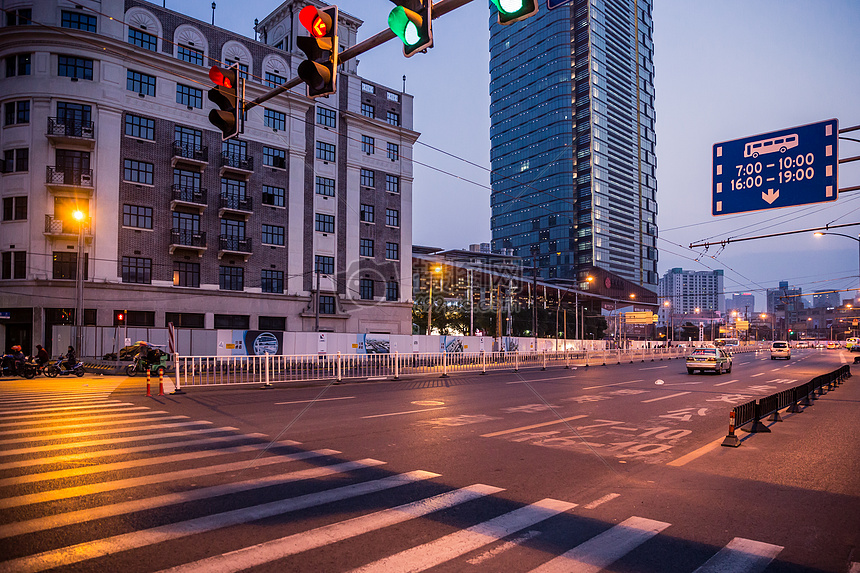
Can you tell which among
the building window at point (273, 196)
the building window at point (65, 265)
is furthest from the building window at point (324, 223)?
the building window at point (65, 265)

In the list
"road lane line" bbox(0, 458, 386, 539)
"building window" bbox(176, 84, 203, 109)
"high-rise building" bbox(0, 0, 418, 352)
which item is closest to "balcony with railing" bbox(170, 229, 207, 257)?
"high-rise building" bbox(0, 0, 418, 352)

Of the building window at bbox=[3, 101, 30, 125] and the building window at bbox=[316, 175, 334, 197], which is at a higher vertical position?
the building window at bbox=[3, 101, 30, 125]

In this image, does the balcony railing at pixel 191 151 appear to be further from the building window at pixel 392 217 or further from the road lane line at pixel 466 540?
the road lane line at pixel 466 540

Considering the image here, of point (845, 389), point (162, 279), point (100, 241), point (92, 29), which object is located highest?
point (92, 29)

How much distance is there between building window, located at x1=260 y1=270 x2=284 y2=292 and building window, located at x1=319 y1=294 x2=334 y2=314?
3749 millimetres

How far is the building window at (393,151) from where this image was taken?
5331 cm

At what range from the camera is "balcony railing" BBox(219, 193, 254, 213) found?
42.8 meters

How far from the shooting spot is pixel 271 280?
45250 mm

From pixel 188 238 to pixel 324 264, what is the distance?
11806mm

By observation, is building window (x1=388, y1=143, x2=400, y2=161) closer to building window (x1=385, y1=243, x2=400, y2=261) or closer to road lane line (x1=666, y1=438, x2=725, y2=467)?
building window (x1=385, y1=243, x2=400, y2=261)

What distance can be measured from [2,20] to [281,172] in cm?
2084

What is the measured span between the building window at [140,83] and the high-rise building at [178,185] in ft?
0.29

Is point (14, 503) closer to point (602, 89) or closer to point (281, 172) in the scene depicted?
point (281, 172)

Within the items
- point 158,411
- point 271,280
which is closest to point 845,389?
point 158,411
